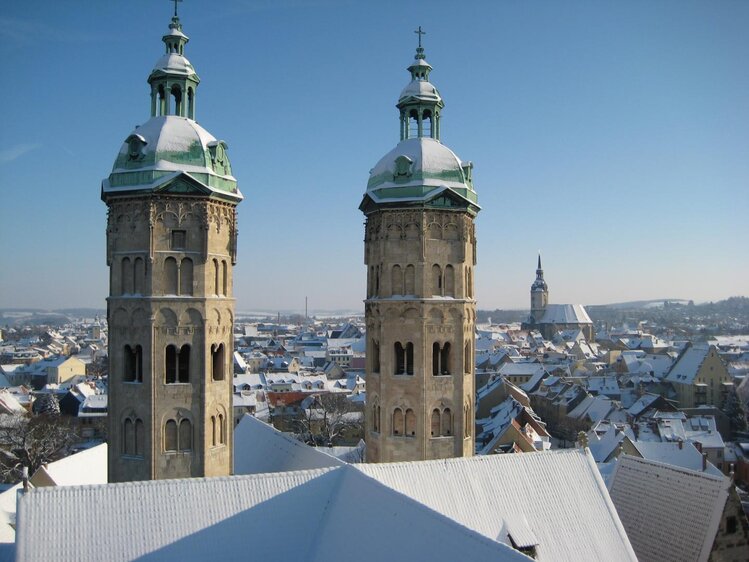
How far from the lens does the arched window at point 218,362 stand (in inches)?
1203

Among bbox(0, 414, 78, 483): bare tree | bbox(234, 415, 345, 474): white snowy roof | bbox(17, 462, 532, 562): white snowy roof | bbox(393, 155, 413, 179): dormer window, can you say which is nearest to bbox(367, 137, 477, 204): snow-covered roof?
bbox(393, 155, 413, 179): dormer window

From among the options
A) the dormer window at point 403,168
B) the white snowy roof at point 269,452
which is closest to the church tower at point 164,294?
the white snowy roof at point 269,452

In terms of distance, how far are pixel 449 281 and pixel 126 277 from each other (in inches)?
543

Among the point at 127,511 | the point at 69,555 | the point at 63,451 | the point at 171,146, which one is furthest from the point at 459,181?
the point at 63,451

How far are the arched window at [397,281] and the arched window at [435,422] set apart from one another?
5555 mm

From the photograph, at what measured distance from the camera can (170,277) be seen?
2930 cm

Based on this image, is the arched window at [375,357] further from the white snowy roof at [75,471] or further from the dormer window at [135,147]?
the white snowy roof at [75,471]

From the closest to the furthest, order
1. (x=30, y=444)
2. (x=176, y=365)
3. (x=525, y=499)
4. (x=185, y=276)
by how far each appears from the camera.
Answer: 1. (x=525, y=499)
2. (x=185, y=276)
3. (x=176, y=365)
4. (x=30, y=444)

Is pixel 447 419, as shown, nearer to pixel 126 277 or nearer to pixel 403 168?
pixel 403 168

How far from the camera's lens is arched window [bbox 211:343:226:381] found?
30.5m

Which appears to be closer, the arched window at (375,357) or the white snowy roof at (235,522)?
the white snowy roof at (235,522)

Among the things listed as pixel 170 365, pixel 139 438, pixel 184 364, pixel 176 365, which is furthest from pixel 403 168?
pixel 139 438

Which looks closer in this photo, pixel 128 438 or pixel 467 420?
pixel 128 438

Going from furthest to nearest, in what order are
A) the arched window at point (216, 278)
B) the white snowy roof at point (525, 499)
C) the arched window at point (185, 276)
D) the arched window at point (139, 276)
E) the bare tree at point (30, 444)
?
1. the bare tree at point (30, 444)
2. the arched window at point (216, 278)
3. the arched window at point (185, 276)
4. the arched window at point (139, 276)
5. the white snowy roof at point (525, 499)
